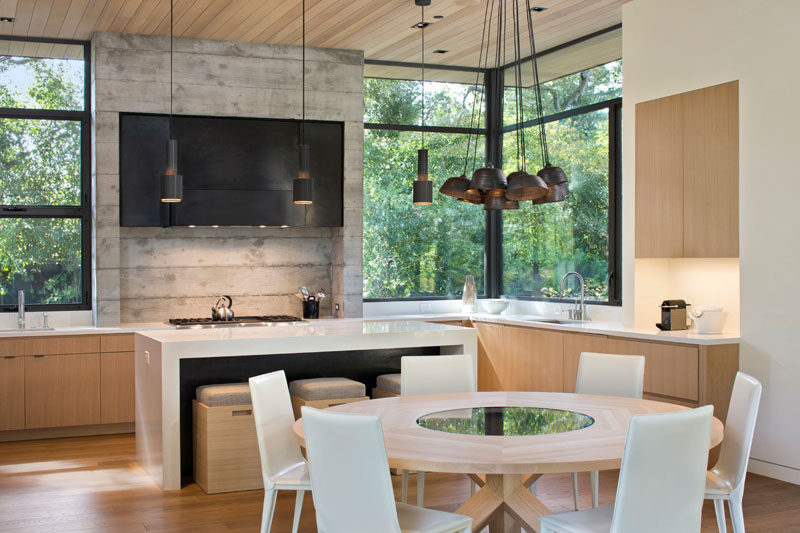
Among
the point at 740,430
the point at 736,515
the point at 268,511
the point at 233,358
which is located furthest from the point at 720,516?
the point at 233,358

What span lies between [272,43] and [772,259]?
4376 mm

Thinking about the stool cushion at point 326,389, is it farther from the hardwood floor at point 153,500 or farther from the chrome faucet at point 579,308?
the chrome faucet at point 579,308

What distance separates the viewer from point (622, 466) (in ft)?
8.89

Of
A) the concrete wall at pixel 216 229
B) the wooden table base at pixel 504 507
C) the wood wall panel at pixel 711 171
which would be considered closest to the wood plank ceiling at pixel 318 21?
the concrete wall at pixel 216 229

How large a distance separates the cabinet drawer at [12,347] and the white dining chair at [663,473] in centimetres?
488

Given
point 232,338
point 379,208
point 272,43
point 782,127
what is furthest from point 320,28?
point 782,127

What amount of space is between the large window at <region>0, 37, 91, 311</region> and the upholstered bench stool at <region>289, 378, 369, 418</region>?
2790 millimetres

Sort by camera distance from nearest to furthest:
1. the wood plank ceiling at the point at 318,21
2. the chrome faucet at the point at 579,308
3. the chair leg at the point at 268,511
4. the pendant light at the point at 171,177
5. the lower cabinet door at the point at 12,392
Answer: the chair leg at the point at 268,511 < the pendant light at the point at 171,177 < the wood plank ceiling at the point at 318,21 < the lower cabinet door at the point at 12,392 < the chrome faucet at the point at 579,308

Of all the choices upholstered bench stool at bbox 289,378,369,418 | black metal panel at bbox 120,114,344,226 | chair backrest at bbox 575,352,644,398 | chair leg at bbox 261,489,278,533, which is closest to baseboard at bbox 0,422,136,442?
black metal panel at bbox 120,114,344,226

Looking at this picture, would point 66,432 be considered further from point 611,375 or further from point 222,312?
point 611,375

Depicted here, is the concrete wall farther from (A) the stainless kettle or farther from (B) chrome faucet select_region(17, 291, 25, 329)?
(B) chrome faucet select_region(17, 291, 25, 329)

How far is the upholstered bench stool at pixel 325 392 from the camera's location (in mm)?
5035

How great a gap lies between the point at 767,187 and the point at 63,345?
4.96 metres

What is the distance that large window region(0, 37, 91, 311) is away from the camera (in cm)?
689
